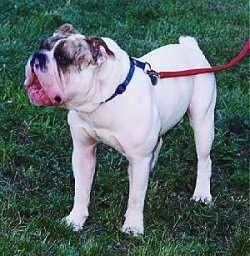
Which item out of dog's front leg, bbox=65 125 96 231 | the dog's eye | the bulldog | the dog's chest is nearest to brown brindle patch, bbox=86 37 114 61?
the bulldog

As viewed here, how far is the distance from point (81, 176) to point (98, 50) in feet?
2.89

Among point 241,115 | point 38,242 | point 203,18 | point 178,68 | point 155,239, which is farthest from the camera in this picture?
point 203,18

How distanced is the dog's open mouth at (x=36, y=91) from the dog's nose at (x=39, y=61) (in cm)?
5

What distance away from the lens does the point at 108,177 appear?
5492 mm

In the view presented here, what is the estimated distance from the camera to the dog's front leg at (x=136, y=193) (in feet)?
15.6

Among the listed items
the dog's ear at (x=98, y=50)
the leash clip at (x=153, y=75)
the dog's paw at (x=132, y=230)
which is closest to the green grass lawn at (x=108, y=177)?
the dog's paw at (x=132, y=230)

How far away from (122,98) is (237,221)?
1.22 meters

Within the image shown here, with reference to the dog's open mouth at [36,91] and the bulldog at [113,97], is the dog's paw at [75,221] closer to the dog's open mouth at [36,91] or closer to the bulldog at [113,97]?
the bulldog at [113,97]

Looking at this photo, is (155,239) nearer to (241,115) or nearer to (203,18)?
(241,115)

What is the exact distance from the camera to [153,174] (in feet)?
18.7

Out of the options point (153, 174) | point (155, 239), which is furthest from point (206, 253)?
point (153, 174)

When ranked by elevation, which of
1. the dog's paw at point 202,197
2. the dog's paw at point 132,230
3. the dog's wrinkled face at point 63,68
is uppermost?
the dog's wrinkled face at point 63,68

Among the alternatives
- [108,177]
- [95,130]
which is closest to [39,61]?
[95,130]

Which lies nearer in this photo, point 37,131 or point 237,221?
point 237,221
